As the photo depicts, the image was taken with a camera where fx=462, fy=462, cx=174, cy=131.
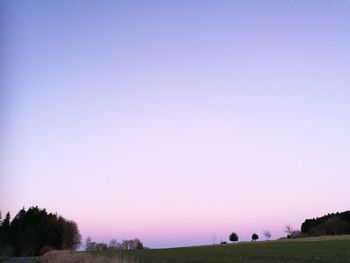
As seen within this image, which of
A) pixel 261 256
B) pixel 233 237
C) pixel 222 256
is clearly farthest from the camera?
pixel 233 237

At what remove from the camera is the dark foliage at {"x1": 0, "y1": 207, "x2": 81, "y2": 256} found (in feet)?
438

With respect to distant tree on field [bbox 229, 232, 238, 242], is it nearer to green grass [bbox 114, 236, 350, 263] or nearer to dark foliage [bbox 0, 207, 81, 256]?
dark foliage [bbox 0, 207, 81, 256]

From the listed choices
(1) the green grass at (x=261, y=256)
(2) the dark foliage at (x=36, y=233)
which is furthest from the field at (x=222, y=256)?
(2) the dark foliage at (x=36, y=233)

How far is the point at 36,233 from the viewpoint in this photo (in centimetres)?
13750

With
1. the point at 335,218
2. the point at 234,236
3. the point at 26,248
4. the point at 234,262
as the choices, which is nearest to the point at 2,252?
the point at 26,248

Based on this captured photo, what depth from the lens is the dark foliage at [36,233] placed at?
134 m

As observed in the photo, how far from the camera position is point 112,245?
3831 cm

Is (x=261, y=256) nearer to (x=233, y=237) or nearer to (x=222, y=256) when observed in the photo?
(x=222, y=256)

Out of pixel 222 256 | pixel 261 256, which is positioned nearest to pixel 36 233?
pixel 222 256

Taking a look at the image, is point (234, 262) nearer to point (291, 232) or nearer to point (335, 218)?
point (335, 218)

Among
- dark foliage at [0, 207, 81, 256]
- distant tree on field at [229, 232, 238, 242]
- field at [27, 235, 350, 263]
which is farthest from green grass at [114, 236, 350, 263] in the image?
distant tree on field at [229, 232, 238, 242]

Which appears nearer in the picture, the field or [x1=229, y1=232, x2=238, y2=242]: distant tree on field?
the field

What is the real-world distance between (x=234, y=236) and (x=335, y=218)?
41701mm

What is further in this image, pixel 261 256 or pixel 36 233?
pixel 36 233
